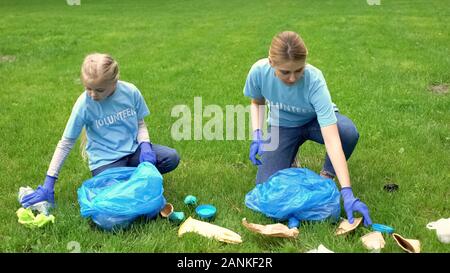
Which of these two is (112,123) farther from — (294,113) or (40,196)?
(294,113)

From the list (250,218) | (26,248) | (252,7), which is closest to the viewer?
(26,248)

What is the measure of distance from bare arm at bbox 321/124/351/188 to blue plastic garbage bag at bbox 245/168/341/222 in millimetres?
128

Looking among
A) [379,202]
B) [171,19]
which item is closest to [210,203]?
[379,202]

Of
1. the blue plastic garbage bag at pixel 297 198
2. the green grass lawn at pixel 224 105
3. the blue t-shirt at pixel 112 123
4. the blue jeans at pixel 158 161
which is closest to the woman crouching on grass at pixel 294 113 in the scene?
the blue plastic garbage bag at pixel 297 198

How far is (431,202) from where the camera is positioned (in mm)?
3281

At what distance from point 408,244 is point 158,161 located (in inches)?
66.5

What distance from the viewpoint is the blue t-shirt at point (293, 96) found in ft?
10.7

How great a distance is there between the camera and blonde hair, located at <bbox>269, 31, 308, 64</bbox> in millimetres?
2983

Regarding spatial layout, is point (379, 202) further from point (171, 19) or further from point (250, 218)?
point (171, 19)

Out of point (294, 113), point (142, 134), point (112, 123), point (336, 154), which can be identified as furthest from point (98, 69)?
point (336, 154)

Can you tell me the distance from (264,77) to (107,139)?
43.5 inches

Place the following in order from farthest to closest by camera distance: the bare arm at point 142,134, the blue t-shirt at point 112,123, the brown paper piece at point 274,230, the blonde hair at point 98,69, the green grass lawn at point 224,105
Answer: the bare arm at point 142,134
the blue t-shirt at point 112,123
the blonde hair at point 98,69
the green grass lawn at point 224,105
the brown paper piece at point 274,230

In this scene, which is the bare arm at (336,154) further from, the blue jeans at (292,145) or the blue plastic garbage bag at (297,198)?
the blue jeans at (292,145)

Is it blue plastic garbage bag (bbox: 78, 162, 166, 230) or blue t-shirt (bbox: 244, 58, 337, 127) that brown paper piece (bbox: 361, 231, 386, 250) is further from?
blue plastic garbage bag (bbox: 78, 162, 166, 230)
